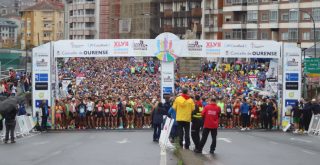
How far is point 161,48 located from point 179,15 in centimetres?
7767

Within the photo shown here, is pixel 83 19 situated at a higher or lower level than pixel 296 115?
higher

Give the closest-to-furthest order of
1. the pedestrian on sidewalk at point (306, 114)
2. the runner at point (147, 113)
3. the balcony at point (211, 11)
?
the pedestrian on sidewalk at point (306, 114)
the runner at point (147, 113)
the balcony at point (211, 11)

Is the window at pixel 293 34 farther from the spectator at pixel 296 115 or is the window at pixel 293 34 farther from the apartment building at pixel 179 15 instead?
the spectator at pixel 296 115

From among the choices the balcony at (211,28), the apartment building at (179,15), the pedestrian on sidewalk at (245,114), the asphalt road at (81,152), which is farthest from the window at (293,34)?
the asphalt road at (81,152)

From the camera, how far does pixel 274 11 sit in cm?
9162

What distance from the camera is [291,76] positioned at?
3816 cm

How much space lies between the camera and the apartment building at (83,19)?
141250 millimetres

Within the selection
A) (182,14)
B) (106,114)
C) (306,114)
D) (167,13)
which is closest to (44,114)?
(106,114)

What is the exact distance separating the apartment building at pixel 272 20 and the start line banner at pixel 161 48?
44.5m

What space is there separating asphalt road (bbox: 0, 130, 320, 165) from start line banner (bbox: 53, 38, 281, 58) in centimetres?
925

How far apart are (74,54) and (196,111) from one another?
53.9 feet

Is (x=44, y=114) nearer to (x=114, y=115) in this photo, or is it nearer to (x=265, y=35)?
(x=114, y=115)

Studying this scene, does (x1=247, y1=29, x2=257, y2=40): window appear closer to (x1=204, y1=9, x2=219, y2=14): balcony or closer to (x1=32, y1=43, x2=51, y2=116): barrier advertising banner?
(x1=204, y1=9, x2=219, y2=14): balcony

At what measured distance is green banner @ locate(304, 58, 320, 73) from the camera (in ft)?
169
